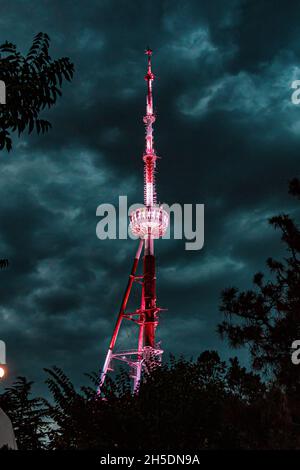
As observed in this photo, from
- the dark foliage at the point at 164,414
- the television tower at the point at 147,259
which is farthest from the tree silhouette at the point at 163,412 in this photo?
the television tower at the point at 147,259

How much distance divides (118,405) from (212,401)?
2.91 meters

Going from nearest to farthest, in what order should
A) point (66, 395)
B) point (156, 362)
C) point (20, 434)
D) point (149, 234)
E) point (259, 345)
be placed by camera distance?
point (259, 345) < point (66, 395) < point (20, 434) < point (156, 362) < point (149, 234)

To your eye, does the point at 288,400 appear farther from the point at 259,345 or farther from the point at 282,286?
the point at 282,286

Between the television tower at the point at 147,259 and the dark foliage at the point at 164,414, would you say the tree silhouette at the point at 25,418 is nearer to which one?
the dark foliage at the point at 164,414

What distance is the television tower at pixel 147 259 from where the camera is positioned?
199 ft

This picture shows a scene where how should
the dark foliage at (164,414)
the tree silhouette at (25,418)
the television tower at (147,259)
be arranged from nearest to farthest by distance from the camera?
1. the dark foliage at (164,414)
2. the tree silhouette at (25,418)
3. the television tower at (147,259)

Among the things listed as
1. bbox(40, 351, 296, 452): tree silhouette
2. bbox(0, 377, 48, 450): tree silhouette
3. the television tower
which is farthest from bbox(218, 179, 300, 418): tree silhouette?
the television tower

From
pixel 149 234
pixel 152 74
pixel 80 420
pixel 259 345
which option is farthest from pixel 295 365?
pixel 152 74

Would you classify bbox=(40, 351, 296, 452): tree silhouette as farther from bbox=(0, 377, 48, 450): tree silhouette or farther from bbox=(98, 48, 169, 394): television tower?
bbox=(98, 48, 169, 394): television tower

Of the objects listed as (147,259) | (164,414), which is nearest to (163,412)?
(164,414)

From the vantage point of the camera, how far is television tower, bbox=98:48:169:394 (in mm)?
60734

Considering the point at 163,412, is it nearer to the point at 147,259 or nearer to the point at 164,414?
the point at 164,414

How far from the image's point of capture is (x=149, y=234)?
67500 millimetres

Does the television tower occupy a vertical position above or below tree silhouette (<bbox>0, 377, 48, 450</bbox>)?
above
